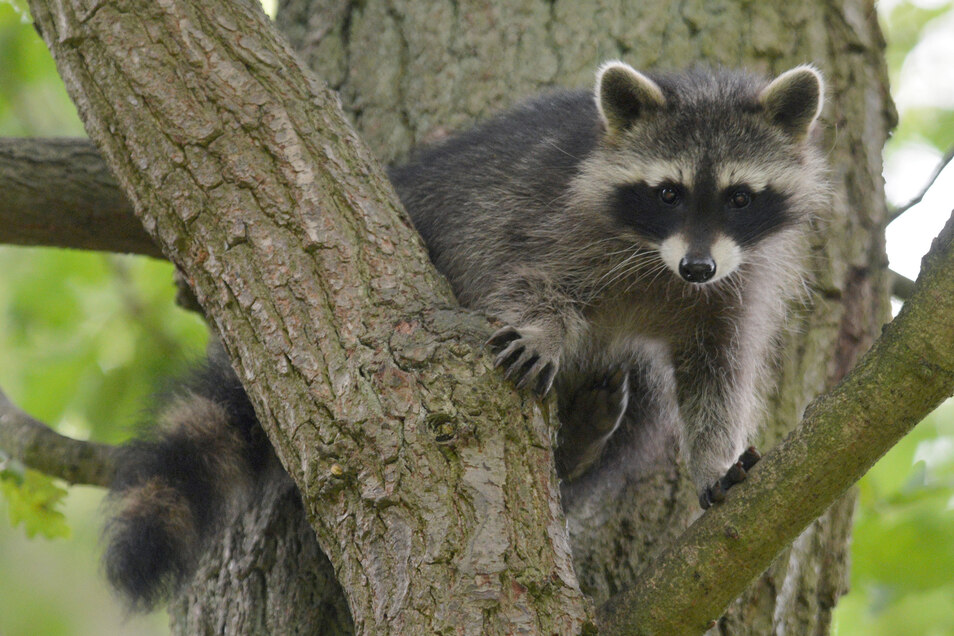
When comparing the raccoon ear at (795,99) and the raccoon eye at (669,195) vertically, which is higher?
the raccoon ear at (795,99)

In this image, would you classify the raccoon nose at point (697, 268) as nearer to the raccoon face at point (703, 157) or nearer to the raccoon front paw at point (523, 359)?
the raccoon face at point (703, 157)

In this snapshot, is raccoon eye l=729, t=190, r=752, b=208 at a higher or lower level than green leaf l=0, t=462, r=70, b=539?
higher

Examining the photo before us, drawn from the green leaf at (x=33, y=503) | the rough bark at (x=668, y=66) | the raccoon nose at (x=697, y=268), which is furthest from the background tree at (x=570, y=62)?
the green leaf at (x=33, y=503)

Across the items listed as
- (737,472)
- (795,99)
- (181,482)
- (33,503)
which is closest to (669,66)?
(795,99)

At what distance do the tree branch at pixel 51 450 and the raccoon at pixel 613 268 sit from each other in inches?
13.4

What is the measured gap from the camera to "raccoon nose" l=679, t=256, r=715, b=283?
2.44 meters

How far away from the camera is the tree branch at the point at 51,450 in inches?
113

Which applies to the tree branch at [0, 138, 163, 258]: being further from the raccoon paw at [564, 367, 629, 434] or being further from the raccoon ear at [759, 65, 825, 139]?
the raccoon ear at [759, 65, 825, 139]

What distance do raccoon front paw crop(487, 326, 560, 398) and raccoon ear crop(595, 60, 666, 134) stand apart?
84cm

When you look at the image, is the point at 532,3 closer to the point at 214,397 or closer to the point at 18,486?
the point at 214,397

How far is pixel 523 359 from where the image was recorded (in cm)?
205

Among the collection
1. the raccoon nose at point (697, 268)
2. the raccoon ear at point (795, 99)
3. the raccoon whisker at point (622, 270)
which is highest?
the raccoon ear at point (795, 99)

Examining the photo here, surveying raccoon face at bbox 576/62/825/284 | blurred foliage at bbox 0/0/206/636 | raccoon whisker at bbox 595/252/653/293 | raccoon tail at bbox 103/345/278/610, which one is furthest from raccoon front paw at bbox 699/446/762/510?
blurred foliage at bbox 0/0/206/636

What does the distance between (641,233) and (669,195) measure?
0.15m
